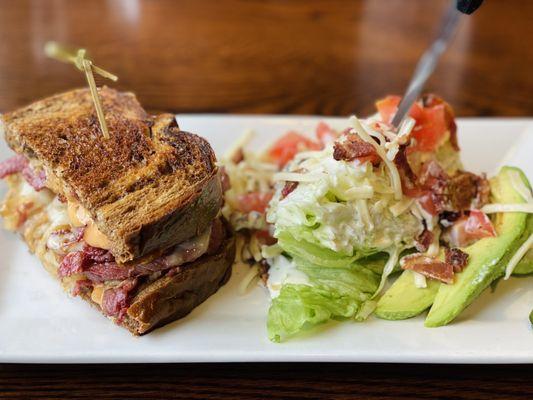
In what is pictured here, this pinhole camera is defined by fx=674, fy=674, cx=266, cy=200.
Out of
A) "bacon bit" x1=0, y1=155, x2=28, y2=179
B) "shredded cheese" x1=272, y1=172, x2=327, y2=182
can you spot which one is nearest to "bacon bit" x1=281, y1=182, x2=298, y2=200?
"shredded cheese" x1=272, y1=172, x2=327, y2=182

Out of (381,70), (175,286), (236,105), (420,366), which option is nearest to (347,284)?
(420,366)

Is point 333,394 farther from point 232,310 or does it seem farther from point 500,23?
point 500,23

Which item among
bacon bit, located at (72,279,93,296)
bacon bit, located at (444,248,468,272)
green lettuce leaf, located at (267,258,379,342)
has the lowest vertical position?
bacon bit, located at (72,279,93,296)

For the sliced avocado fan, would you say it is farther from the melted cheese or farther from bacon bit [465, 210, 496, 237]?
the melted cheese

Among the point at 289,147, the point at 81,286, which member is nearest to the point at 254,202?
the point at 289,147

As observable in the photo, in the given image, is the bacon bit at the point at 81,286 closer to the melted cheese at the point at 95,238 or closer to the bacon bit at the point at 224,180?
the melted cheese at the point at 95,238
